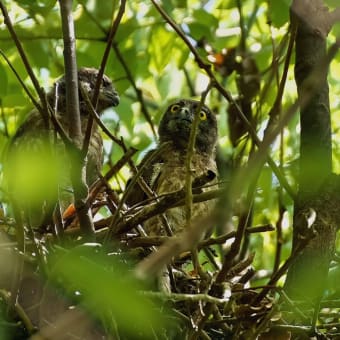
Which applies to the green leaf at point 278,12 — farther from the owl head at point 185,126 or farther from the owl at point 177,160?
the owl head at point 185,126

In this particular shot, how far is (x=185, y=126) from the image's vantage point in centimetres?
486

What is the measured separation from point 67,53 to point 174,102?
2545mm

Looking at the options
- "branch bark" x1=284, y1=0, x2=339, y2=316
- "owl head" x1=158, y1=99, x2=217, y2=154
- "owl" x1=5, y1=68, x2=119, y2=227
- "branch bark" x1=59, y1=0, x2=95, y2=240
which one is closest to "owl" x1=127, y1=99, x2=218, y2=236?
"owl head" x1=158, y1=99, x2=217, y2=154

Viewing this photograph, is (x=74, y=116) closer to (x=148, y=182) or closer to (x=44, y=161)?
(x=44, y=161)

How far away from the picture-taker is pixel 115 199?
2807 millimetres

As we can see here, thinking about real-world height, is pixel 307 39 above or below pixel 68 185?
above

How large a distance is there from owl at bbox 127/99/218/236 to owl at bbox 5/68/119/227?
0.34 m

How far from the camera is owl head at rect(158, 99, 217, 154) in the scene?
4.84 metres

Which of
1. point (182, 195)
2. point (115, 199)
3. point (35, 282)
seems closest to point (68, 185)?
point (115, 199)

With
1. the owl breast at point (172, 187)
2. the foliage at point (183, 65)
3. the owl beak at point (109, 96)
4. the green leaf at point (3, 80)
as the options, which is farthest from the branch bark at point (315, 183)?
the owl beak at point (109, 96)

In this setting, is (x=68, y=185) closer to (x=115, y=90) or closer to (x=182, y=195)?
(x=182, y=195)

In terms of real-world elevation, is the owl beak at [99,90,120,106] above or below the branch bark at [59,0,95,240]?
below

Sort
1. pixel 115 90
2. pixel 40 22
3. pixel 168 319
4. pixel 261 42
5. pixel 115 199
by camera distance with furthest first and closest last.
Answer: pixel 261 42 → pixel 115 90 → pixel 40 22 → pixel 115 199 → pixel 168 319

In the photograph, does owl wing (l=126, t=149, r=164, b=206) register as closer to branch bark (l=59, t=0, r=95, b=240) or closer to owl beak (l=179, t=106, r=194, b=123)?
owl beak (l=179, t=106, r=194, b=123)
